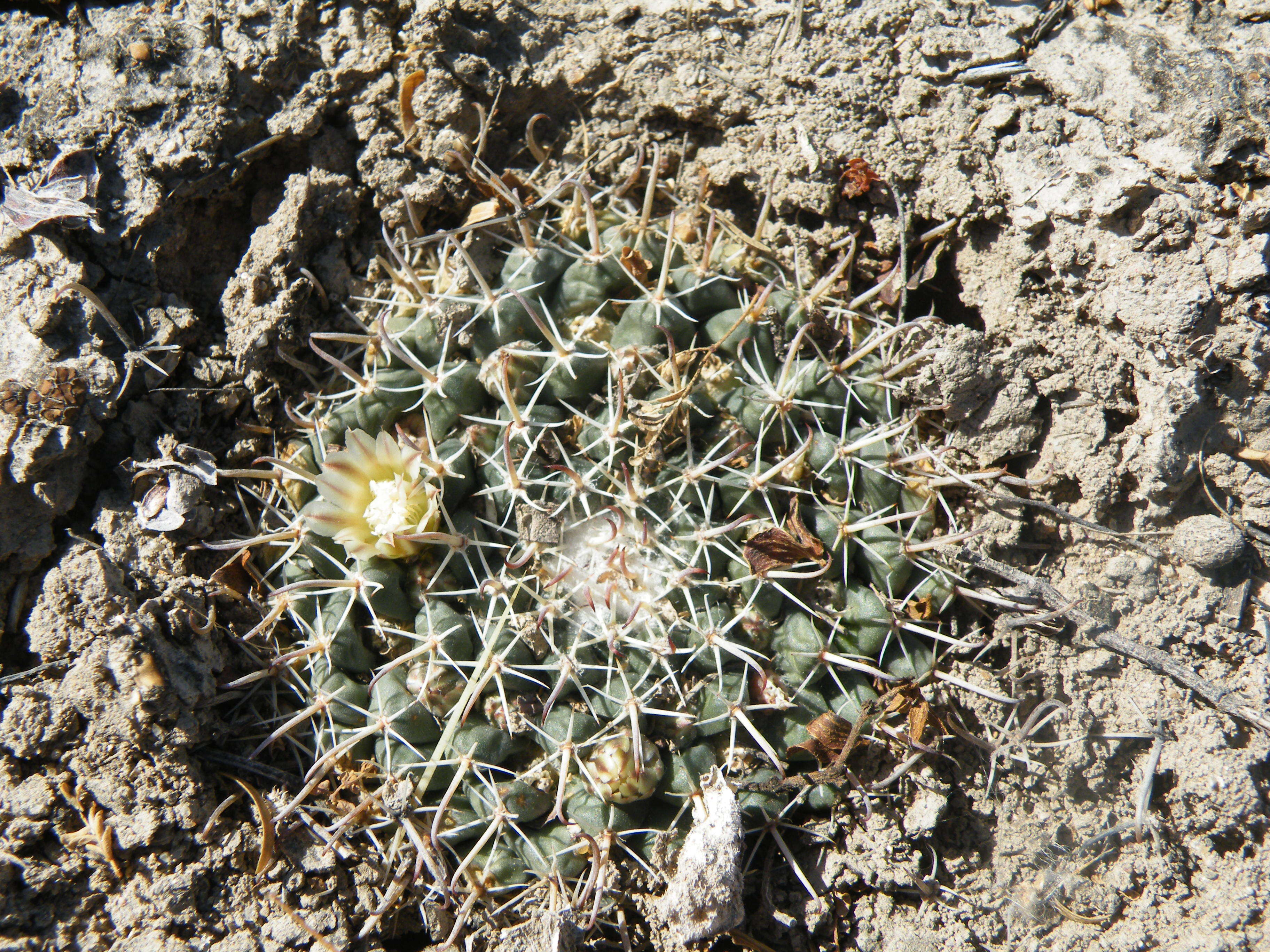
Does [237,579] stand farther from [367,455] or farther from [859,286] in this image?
[859,286]

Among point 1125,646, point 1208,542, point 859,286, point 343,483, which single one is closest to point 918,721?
point 1125,646

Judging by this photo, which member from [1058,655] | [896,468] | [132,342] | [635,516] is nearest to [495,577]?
[635,516]

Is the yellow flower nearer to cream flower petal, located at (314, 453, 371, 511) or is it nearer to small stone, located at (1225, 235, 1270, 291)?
cream flower petal, located at (314, 453, 371, 511)

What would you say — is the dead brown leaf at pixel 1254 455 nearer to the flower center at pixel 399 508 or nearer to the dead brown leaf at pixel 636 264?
the dead brown leaf at pixel 636 264

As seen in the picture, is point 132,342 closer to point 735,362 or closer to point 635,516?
point 635,516

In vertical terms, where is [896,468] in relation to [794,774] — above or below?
above
